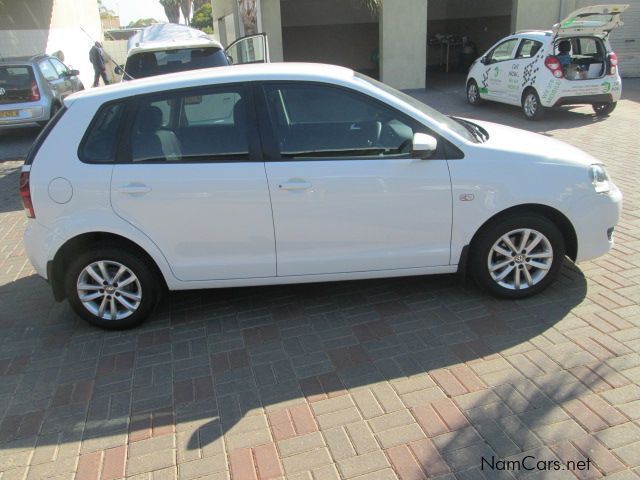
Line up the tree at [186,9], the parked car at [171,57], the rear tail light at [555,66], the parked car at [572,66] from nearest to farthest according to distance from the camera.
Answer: the parked car at [171,57] < the parked car at [572,66] < the rear tail light at [555,66] < the tree at [186,9]

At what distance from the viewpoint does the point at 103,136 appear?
12.6 feet

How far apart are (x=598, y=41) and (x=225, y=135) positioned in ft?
30.7

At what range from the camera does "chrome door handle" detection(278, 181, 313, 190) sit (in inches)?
147

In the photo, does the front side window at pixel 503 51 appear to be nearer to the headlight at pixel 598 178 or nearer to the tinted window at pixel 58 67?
the headlight at pixel 598 178

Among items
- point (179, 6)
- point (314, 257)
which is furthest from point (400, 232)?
point (179, 6)

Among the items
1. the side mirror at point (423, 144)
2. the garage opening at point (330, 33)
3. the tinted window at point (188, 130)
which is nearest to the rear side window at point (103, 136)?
the tinted window at point (188, 130)

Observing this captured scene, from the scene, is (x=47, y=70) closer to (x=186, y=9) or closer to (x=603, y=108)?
(x=603, y=108)

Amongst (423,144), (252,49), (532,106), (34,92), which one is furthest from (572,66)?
(34,92)

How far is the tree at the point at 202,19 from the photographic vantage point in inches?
2199

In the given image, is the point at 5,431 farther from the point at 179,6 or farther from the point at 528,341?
the point at 179,6

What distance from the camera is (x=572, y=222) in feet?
13.0

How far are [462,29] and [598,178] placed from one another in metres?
21.0

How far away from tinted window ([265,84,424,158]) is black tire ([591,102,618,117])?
8.67 m

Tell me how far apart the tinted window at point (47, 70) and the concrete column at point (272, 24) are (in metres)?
5.54
